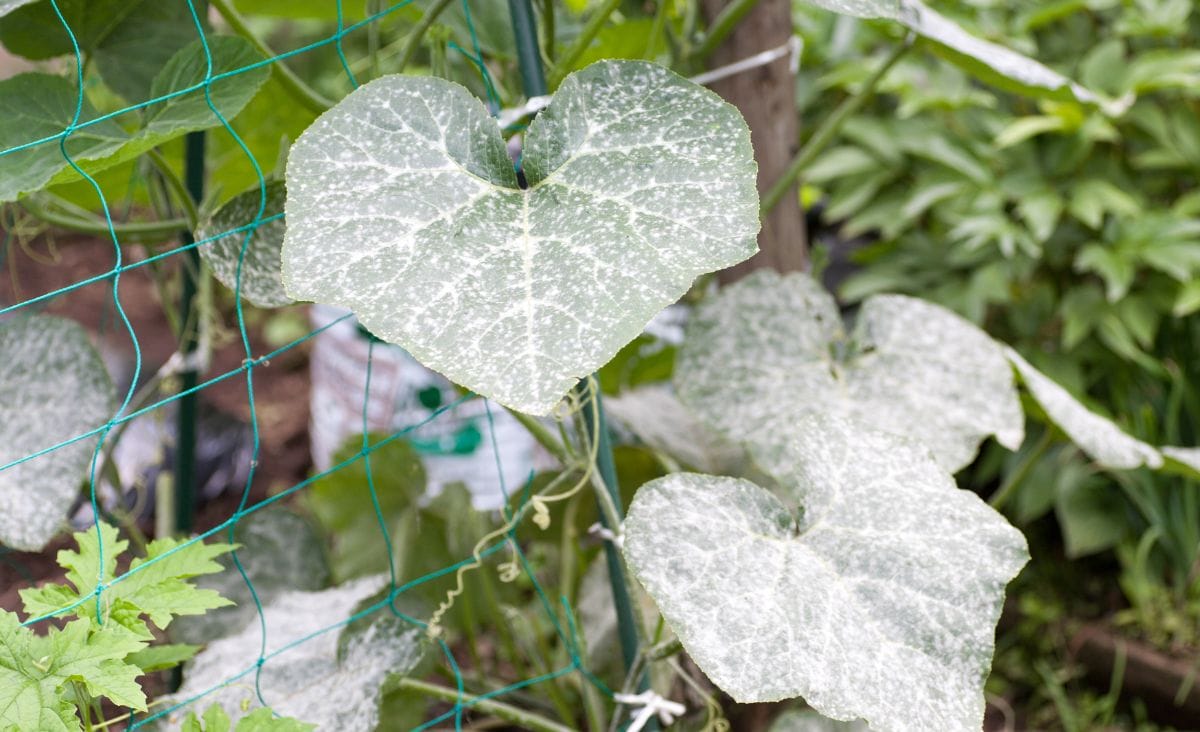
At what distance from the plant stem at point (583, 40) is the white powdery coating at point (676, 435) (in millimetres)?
480

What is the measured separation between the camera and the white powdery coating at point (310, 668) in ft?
3.63

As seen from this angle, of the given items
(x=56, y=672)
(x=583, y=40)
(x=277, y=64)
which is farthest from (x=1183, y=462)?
(x=56, y=672)

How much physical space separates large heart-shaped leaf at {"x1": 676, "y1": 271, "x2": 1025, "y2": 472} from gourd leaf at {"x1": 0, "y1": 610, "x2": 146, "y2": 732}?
67 centimetres

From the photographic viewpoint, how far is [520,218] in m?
0.88

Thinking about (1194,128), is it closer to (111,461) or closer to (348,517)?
(348,517)

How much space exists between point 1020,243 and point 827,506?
1.50 metres

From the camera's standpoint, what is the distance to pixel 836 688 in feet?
2.84

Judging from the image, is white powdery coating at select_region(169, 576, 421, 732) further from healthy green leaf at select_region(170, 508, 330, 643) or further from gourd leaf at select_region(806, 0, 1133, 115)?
gourd leaf at select_region(806, 0, 1133, 115)

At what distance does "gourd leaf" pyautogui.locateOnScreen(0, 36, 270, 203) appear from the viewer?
950 mm

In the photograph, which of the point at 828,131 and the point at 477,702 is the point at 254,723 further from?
the point at 828,131

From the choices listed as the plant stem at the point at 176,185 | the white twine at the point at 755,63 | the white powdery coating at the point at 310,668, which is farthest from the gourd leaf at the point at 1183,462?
the plant stem at the point at 176,185

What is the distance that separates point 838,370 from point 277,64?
2.29 ft

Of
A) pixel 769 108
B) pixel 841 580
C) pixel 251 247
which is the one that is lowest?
pixel 841 580

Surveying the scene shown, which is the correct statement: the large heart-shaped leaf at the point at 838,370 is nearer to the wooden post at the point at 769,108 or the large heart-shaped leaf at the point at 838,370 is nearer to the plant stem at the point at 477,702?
the wooden post at the point at 769,108
